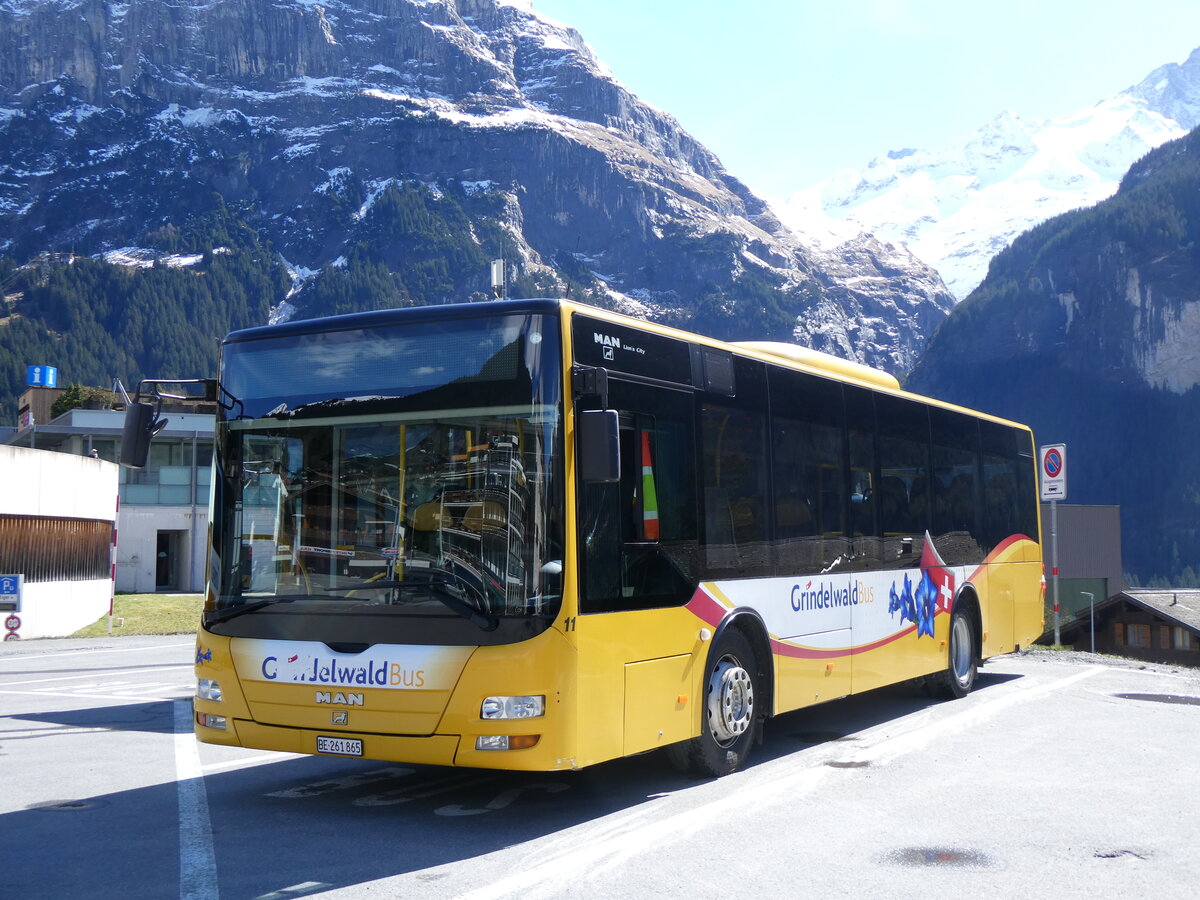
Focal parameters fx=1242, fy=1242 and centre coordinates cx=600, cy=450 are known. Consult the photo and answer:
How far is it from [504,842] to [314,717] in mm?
1336

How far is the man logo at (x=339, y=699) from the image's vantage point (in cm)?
689

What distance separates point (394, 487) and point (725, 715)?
2836mm

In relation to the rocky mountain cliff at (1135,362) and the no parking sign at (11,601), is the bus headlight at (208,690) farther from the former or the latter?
the rocky mountain cliff at (1135,362)

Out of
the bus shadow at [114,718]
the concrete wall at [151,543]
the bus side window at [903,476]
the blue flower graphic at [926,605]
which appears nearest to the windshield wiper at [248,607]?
the bus shadow at [114,718]

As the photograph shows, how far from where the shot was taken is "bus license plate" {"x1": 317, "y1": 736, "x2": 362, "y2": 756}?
6.88 metres

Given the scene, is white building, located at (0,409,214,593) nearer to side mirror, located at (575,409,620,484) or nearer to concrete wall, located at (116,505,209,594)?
concrete wall, located at (116,505,209,594)

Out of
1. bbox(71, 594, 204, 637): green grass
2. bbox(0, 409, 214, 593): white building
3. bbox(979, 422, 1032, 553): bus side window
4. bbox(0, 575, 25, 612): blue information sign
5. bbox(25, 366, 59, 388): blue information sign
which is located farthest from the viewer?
bbox(25, 366, 59, 388): blue information sign

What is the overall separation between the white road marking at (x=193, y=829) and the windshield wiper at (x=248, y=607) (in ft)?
3.66

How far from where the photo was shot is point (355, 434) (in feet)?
23.4

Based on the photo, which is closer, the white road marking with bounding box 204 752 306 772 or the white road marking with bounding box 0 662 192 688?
the white road marking with bounding box 204 752 306 772

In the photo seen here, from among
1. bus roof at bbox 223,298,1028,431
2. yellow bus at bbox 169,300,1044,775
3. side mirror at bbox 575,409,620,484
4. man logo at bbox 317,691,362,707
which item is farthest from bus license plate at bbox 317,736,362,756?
bus roof at bbox 223,298,1028,431

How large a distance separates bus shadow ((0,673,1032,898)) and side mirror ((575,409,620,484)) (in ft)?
6.46

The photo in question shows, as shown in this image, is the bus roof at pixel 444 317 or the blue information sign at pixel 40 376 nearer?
the bus roof at pixel 444 317

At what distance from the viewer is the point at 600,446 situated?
22.0 ft
